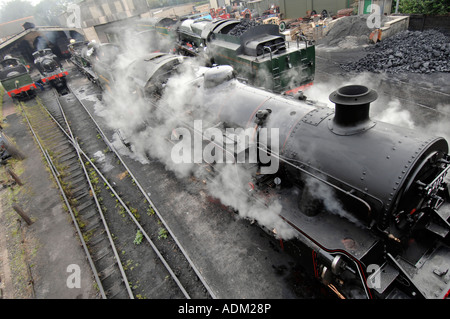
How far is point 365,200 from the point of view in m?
3.81

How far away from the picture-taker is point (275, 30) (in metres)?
12.0

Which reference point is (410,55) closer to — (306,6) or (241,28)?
(241,28)

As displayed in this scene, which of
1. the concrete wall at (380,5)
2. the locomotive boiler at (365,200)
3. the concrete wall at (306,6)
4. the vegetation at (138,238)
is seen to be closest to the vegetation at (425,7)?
the concrete wall at (380,5)

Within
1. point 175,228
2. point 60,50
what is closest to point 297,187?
point 175,228

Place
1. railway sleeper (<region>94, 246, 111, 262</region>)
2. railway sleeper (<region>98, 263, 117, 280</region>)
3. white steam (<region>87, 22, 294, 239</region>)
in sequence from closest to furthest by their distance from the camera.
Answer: white steam (<region>87, 22, 294, 239</region>) → railway sleeper (<region>98, 263, 117, 280</region>) → railway sleeper (<region>94, 246, 111, 262</region>)

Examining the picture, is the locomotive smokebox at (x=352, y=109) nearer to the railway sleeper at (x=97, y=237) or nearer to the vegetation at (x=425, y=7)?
the railway sleeper at (x=97, y=237)

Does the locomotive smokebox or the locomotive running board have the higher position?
the locomotive smokebox

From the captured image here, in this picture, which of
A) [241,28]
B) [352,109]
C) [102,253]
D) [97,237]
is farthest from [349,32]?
[102,253]

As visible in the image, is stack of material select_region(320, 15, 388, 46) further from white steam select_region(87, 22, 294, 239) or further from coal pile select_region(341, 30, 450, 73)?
white steam select_region(87, 22, 294, 239)

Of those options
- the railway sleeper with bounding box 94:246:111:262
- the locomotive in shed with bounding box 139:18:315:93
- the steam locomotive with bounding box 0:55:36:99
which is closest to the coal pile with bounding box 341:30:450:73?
the locomotive in shed with bounding box 139:18:315:93

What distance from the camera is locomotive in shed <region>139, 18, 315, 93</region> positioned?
10.6 meters

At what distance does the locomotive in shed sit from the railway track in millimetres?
5703

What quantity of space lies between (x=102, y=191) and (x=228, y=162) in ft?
16.9

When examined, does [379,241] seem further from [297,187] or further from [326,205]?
[297,187]
